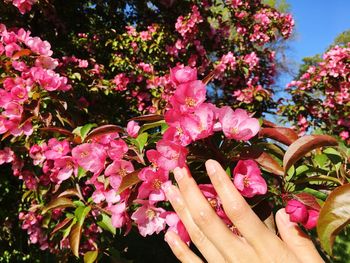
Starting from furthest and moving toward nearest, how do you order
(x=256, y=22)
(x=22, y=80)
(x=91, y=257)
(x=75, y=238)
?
(x=256, y=22)
(x=22, y=80)
(x=91, y=257)
(x=75, y=238)

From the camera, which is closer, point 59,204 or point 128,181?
point 128,181

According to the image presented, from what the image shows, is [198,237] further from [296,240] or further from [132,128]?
[132,128]

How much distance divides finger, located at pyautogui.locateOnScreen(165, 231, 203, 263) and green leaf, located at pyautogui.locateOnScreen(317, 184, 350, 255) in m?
0.31

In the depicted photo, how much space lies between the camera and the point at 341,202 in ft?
2.43

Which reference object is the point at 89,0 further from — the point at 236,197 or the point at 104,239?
the point at 236,197

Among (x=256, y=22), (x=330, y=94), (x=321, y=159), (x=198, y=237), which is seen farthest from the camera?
(x=330, y=94)

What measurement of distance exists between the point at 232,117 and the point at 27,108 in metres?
1.23

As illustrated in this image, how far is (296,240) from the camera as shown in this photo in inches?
30.6

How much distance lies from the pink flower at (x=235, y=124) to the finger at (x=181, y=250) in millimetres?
291

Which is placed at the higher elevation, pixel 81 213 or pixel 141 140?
pixel 141 140

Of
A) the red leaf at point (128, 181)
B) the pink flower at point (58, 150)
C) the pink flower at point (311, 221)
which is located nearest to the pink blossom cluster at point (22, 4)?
the pink flower at point (58, 150)

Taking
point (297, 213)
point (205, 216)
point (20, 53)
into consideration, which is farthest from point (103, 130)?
point (20, 53)

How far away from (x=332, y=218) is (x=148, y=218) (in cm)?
61

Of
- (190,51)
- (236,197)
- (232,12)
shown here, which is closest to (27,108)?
→ (236,197)
